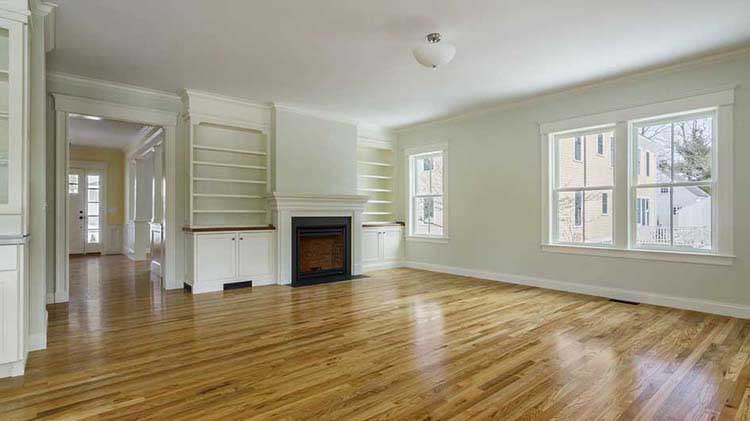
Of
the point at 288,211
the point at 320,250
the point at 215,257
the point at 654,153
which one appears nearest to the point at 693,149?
the point at 654,153

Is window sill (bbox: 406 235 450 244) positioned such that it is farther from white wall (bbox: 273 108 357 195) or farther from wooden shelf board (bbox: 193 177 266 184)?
wooden shelf board (bbox: 193 177 266 184)

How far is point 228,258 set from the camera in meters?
5.38

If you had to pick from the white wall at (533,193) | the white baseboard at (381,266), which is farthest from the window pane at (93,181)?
the white wall at (533,193)

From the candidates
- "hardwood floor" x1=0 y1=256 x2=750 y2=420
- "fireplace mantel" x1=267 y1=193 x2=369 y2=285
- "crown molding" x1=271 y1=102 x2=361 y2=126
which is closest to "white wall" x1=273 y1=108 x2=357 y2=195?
"crown molding" x1=271 y1=102 x2=361 y2=126

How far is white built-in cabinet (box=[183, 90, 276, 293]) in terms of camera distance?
525 cm

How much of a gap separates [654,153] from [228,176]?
5518 millimetres

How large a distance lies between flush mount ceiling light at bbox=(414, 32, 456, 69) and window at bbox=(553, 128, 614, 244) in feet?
8.66

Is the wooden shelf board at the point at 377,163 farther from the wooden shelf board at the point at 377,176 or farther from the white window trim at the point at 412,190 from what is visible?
the white window trim at the point at 412,190

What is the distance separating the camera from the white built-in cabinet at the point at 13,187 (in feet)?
8.25

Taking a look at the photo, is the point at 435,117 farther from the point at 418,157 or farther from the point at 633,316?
the point at 633,316

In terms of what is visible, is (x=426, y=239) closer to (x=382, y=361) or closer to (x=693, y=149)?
(x=693, y=149)

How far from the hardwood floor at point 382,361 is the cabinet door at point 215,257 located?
0.54m

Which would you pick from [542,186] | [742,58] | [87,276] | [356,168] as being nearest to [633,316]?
[542,186]

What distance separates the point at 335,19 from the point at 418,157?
172 inches
